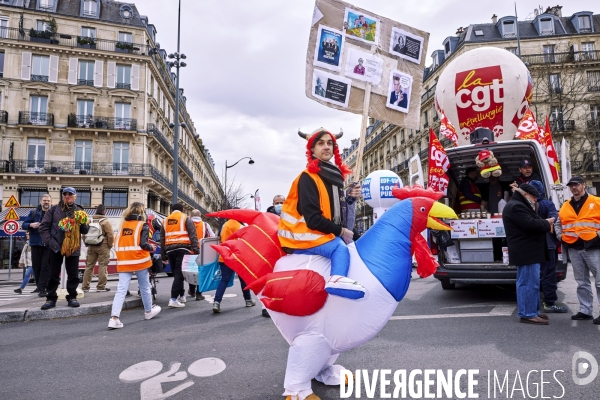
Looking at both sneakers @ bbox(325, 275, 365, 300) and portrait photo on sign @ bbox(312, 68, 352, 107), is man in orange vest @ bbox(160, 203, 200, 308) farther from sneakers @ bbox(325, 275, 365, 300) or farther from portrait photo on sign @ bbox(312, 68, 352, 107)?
sneakers @ bbox(325, 275, 365, 300)

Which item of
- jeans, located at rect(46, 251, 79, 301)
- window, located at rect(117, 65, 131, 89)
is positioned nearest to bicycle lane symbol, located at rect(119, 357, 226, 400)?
jeans, located at rect(46, 251, 79, 301)

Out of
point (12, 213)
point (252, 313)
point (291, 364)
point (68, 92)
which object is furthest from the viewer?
point (68, 92)

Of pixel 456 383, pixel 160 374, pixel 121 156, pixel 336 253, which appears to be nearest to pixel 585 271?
pixel 456 383

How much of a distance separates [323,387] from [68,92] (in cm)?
3281

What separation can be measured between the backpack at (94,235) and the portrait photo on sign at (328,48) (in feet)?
23.5

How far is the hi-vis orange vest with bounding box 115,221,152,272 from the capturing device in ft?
18.8

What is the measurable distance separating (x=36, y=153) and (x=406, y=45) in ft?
105

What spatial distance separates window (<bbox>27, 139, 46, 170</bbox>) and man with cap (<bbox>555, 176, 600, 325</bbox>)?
1249 inches

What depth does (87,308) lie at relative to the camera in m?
6.54

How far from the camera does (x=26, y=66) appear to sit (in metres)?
29.1

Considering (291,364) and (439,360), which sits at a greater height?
(291,364)

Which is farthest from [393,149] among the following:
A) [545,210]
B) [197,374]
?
[197,374]

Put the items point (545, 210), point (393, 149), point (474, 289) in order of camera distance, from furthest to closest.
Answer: point (393, 149) < point (474, 289) < point (545, 210)

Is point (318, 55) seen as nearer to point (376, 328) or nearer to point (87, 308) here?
point (376, 328)
